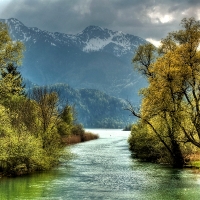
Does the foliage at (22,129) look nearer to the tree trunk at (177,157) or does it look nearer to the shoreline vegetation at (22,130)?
the shoreline vegetation at (22,130)

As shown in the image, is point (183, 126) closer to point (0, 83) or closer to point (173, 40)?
point (173, 40)

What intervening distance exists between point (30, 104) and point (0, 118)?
54.9ft

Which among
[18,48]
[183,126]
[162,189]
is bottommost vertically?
[162,189]

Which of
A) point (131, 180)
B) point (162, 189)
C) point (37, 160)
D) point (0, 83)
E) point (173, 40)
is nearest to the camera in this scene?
point (162, 189)

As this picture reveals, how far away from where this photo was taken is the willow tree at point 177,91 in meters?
44.2

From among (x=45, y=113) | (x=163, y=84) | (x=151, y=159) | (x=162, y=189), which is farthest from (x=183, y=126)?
(x=45, y=113)

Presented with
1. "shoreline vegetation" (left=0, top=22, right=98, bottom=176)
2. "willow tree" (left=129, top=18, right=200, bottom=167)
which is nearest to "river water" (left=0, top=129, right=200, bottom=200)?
"shoreline vegetation" (left=0, top=22, right=98, bottom=176)

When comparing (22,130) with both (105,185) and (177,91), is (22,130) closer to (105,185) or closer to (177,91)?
(105,185)

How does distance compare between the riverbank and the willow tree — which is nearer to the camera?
the willow tree

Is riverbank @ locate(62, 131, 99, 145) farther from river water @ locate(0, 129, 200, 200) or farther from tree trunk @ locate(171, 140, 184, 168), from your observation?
river water @ locate(0, 129, 200, 200)

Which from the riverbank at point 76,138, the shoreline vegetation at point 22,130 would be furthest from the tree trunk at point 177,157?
the riverbank at point 76,138

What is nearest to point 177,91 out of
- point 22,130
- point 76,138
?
point 22,130

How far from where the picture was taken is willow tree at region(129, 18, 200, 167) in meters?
44.2

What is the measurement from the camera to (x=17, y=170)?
43.9 m
